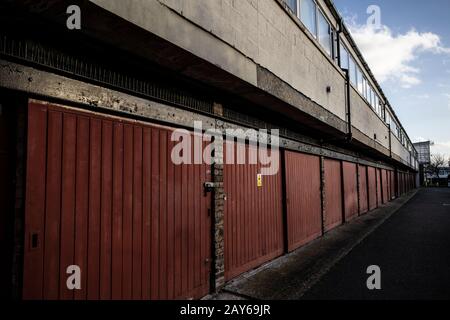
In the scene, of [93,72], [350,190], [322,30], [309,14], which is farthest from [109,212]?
[350,190]

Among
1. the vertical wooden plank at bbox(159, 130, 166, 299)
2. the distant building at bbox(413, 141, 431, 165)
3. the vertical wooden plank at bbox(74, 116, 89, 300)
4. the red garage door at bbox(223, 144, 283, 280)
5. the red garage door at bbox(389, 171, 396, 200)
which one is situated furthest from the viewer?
the distant building at bbox(413, 141, 431, 165)

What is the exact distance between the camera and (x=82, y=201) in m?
3.15

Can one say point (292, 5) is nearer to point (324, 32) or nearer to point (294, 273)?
point (324, 32)

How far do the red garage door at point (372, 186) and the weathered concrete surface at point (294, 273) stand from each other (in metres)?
8.36

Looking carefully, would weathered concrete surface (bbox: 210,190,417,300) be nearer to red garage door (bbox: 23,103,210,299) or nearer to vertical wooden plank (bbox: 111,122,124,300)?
red garage door (bbox: 23,103,210,299)

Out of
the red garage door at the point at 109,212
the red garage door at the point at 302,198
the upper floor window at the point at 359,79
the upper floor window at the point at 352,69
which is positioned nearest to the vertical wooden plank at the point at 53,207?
the red garage door at the point at 109,212

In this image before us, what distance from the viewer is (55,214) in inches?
115

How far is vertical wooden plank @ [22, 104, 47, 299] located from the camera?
2.70 metres

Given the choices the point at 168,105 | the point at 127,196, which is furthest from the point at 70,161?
the point at 168,105

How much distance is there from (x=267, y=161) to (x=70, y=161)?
4273 millimetres

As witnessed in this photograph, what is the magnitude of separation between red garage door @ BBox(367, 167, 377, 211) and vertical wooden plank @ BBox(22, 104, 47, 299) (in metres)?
16.1

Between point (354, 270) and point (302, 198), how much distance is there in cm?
258

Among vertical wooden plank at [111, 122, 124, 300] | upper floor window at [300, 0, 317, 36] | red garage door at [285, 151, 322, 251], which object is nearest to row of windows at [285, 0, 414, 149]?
upper floor window at [300, 0, 317, 36]

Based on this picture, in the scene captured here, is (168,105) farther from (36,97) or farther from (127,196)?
(36,97)
